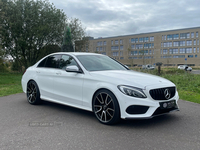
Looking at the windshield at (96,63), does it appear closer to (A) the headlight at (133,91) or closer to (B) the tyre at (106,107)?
(B) the tyre at (106,107)

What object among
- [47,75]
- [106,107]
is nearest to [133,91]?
[106,107]

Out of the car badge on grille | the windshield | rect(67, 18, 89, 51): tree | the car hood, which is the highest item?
rect(67, 18, 89, 51): tree

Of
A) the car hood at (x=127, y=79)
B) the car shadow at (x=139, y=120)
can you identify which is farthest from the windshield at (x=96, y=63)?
the car shadow at (x=139, y=120)

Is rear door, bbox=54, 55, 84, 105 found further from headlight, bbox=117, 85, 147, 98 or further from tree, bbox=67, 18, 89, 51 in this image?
tree, bbox=67, 18, 89, 51

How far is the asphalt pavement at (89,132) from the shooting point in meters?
3.43

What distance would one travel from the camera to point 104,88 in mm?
4516

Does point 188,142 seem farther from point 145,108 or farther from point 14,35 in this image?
point 14,35

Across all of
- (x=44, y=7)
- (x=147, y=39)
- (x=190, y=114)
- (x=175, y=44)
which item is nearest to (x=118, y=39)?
(x=147, y=39)

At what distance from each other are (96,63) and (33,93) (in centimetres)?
246

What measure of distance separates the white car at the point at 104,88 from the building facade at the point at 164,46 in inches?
2680

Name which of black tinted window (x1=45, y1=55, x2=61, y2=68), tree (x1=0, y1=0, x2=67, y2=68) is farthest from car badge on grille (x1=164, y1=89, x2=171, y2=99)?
tree (x1=0, y1=0, x2=67, y2=68)

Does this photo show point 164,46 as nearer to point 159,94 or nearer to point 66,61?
point 66,61

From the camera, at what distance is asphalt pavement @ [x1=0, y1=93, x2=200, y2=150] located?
11.3 feet

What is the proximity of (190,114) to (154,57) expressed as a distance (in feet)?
276
